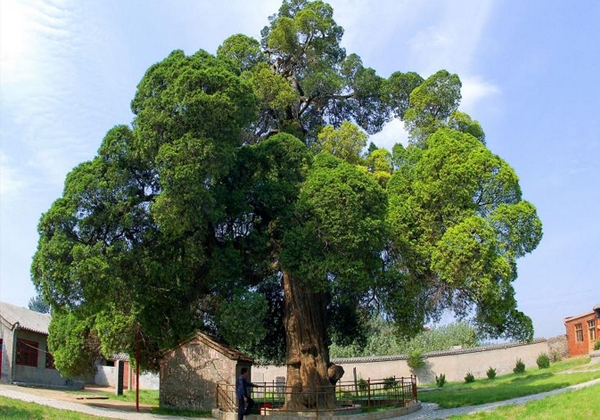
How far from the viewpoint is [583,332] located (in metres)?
31.9

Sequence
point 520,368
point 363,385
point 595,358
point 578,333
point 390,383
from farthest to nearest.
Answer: point 578,333 → point 520,368 → point 595,358 → point 363,385 → point 390,383

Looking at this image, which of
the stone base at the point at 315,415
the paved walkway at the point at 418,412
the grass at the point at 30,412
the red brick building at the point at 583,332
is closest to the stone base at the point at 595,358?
the red brick building at the point at 583,332

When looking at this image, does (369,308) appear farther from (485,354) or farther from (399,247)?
(485,354)

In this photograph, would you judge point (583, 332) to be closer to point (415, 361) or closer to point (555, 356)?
point (555, 356)

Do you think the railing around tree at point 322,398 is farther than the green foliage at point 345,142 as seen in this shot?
No

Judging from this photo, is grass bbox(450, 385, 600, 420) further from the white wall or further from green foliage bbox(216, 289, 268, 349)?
the white wall

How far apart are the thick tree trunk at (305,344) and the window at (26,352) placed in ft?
50.9

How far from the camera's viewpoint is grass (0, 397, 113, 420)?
43.5 ft

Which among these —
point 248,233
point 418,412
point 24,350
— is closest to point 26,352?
point 24,350

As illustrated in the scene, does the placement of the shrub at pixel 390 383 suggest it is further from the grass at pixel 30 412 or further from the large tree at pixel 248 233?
the grass at pixel 30 412

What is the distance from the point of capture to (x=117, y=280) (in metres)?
16.5

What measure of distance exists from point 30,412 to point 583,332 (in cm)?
2801

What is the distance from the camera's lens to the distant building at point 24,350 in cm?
2739

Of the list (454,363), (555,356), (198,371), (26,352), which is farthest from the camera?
(454,363)
